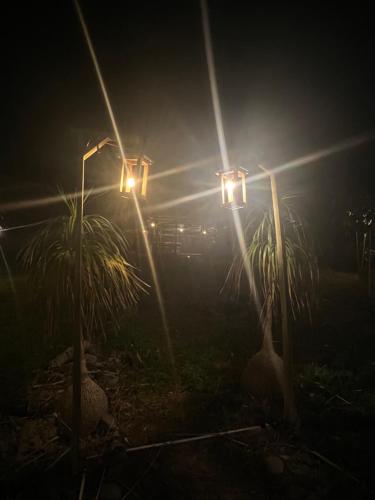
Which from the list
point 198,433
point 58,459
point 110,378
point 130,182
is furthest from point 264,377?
point 130,182

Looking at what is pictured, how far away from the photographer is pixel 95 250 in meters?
2.84

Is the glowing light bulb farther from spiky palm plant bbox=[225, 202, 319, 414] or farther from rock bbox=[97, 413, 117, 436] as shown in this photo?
rock bbox=[97, 413, 117, 436]

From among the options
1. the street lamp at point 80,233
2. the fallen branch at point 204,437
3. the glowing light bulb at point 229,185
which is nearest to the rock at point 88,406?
the fallen branch at point 204,437

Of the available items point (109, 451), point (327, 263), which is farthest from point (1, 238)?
point (327, 263)

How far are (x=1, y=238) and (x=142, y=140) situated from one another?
11.8 meters

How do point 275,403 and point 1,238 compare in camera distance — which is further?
point 1,238

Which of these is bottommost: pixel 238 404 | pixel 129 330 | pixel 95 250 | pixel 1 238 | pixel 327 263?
pixel 238 404

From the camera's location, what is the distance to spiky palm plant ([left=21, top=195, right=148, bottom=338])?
8.66ft

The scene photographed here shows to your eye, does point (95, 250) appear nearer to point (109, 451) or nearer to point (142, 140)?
point (142, 140)

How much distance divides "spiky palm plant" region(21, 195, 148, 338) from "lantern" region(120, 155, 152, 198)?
2.86 ft

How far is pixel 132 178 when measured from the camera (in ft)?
7.02

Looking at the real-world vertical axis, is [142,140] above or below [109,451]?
above

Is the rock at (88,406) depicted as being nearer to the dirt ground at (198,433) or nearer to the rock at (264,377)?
the dirt ground at (198,433)

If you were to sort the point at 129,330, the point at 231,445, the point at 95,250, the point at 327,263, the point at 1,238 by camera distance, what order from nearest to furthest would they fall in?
the point at 231,445, the point at 95,250, the point at 129,330, the point at 327,263, the point at 1,238
